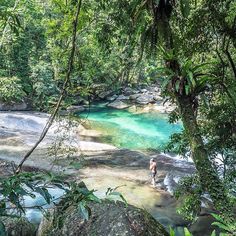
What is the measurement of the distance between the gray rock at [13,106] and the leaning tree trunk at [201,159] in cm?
2227

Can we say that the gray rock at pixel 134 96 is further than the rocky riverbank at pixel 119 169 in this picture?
Yes

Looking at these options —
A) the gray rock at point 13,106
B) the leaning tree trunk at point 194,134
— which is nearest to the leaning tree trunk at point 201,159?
the leaning tree trunk at point 194,134

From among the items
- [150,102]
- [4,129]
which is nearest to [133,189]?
[4,129]

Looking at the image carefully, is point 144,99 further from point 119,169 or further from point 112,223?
point 112,223

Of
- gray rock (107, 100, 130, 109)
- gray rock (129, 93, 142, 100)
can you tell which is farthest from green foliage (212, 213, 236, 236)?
gray rock (129, 93, 142, 100)

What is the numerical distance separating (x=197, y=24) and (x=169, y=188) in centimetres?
635

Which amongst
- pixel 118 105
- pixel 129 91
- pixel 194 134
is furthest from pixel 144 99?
pixel 194 134

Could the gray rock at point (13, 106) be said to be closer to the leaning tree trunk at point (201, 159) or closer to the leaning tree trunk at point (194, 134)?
the leaning tree trunk at point (194, 134)

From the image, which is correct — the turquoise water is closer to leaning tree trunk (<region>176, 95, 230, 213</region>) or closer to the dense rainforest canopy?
the dense rainforest canopy

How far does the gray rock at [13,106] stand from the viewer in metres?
25.9

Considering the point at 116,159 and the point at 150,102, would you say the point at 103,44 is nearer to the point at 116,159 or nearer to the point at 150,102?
the point at 116,159

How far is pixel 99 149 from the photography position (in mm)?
15922

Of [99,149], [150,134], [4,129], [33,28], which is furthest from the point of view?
[33,28]

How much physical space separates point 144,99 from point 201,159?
90.7ft
